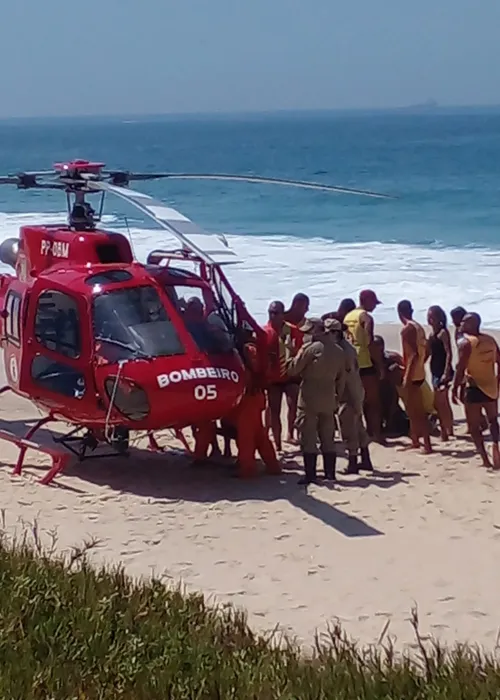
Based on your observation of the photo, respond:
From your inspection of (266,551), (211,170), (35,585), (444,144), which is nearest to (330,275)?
(266,551)

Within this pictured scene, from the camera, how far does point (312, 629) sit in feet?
22.4

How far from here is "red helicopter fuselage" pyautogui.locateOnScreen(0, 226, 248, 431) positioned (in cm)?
908

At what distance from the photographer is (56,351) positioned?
9.71m

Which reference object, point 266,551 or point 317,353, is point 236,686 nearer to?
point 266,551

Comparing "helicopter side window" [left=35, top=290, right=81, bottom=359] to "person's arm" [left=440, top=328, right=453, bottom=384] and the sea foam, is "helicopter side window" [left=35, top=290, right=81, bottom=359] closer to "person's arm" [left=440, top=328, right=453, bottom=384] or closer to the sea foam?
"person's arm" [left=440, top=328, right=453, bottom=384]

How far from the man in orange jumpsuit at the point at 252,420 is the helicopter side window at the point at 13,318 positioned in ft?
6.34

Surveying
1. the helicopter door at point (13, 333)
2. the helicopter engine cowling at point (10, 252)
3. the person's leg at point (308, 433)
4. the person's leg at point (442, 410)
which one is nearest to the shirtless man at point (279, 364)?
the person's leg at point (308, 433)

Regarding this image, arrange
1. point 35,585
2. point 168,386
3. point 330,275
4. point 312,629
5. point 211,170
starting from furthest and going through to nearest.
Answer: point 211,170 → point 330,275 → point 168,386 → point 312,629 → point 35,585

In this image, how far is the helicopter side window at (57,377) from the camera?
375 inches

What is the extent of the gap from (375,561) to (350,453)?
2.04 m

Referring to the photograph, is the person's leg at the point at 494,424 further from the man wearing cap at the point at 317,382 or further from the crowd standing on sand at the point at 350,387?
the man wearing cap at the point at 317,382

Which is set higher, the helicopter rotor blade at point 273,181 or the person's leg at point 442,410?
the helicopter rotor blade at point 273,181

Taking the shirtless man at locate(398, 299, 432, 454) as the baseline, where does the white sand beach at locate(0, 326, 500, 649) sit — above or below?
below

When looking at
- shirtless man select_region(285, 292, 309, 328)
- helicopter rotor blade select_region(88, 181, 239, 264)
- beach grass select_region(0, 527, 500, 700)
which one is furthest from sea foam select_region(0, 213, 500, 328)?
beach grass select_region(0, 527, 500, 700)
